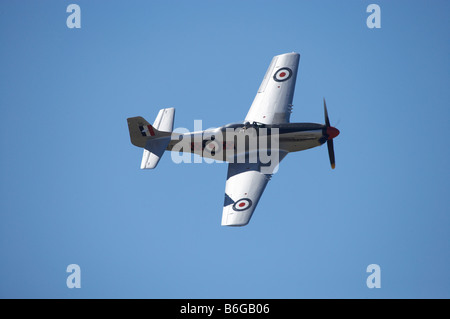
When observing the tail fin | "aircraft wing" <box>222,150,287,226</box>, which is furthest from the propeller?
the tail fin

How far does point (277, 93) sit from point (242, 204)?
715 cm

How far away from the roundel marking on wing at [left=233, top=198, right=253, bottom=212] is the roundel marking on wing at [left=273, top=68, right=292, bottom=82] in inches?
306

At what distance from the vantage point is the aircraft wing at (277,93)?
127ft

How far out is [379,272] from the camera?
122 feet

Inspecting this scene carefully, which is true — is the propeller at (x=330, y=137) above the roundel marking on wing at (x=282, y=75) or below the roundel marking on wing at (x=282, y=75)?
below

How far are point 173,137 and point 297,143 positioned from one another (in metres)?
6.16

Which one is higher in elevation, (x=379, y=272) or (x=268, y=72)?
(x=268, y=72)

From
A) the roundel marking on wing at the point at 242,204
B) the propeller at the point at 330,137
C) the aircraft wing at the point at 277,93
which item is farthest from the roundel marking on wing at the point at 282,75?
the roundel marking on wing at the point at 242,204

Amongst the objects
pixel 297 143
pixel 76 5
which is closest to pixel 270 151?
pixel 297 143

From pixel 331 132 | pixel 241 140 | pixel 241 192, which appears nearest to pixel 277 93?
pixel 241 140

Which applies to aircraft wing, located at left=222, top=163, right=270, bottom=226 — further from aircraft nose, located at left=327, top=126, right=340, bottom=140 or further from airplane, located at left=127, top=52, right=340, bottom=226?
aircraft nose, located at left=327, top=126, right=340, bottom=140

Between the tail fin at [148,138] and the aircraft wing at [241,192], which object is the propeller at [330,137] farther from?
the tail fin at [148,138]
